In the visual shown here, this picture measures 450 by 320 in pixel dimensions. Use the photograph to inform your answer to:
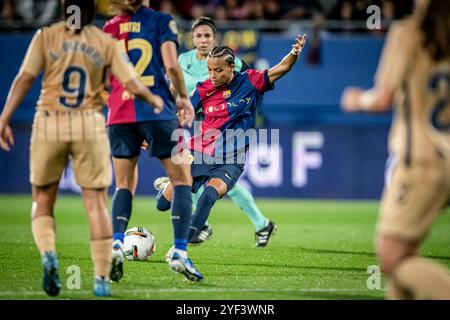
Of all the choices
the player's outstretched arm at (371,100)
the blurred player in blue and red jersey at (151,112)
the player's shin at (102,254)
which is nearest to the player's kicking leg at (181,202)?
the blurred player in blue and red jersey at (151,112)

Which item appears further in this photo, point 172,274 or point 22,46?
point 22,46

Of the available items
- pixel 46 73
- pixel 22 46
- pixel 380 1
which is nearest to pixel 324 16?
pixel 380 1

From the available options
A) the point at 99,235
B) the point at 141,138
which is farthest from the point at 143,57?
the point at 99,235

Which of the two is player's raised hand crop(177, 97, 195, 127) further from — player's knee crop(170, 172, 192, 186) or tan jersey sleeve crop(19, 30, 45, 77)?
tan jersey sleeve crop(19, 30, 45, 77)

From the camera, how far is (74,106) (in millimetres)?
6461

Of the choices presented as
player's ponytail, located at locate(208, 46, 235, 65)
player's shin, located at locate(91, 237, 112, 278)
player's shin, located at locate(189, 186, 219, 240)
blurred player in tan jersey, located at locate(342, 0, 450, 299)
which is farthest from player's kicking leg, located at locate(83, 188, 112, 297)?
player's ponytail, located at locate(208, 46, 235, 65)

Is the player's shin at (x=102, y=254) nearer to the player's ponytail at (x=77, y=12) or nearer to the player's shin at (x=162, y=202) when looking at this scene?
the player's ponytail at (x=77, y=12)

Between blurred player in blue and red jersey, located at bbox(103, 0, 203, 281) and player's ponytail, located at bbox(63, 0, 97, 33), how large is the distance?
99cm

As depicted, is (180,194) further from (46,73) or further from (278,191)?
(278,191)

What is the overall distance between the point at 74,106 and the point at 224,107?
11.1 feet

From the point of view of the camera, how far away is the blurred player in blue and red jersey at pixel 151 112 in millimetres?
7359

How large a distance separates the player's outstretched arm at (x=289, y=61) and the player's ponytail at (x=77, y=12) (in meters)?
3.05

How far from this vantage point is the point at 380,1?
707 inches
